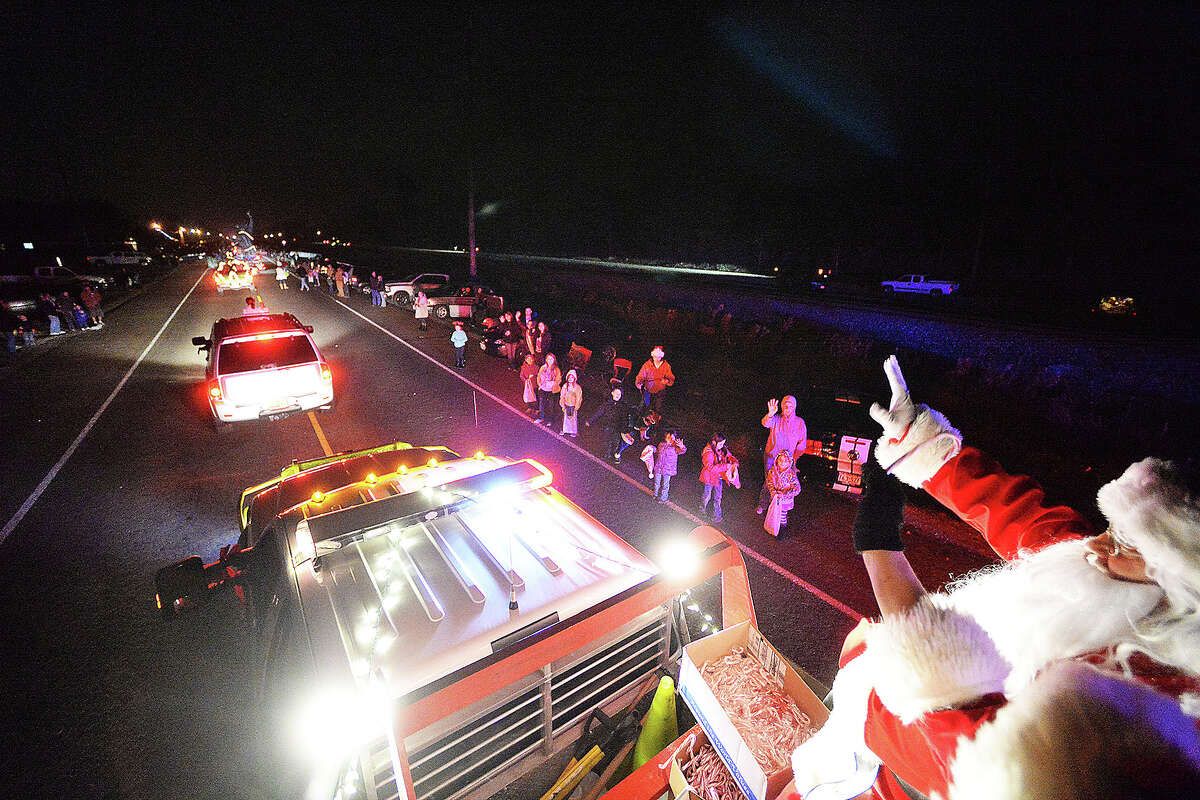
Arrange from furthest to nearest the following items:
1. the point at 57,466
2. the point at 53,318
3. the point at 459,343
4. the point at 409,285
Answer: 1. the point at 409,285
2. the point at 53,318
3. the point at 459,343
4. the point at 57,466

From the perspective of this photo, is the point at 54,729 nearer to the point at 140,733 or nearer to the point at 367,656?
the point at 140,733

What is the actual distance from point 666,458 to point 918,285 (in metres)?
29.2

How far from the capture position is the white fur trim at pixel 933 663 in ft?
3.96

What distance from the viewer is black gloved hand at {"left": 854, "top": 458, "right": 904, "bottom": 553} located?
1591 mm

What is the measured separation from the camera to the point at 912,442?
181cm

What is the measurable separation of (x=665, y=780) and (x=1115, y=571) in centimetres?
195

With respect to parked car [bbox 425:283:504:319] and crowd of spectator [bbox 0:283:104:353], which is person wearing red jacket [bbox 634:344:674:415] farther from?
crowd of spectator [bbox 0:283:104:353]

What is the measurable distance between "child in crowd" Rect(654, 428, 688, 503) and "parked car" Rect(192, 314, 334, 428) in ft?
21.3

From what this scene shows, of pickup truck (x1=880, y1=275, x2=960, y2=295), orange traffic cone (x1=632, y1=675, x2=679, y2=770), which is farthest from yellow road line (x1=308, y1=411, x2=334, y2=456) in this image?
pickup truck (x1=880, y1=275, x2=960, y2=295)

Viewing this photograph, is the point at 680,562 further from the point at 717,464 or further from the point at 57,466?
the point at 57,466

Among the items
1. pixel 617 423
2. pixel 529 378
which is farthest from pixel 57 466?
pixel 617 423

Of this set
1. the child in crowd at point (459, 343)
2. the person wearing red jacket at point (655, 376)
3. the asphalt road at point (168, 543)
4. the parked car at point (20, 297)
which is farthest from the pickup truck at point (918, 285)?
the parked car at point (20, 297)

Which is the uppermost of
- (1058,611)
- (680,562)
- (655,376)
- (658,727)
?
(1058,611)

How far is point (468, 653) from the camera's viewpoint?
2.04 m
